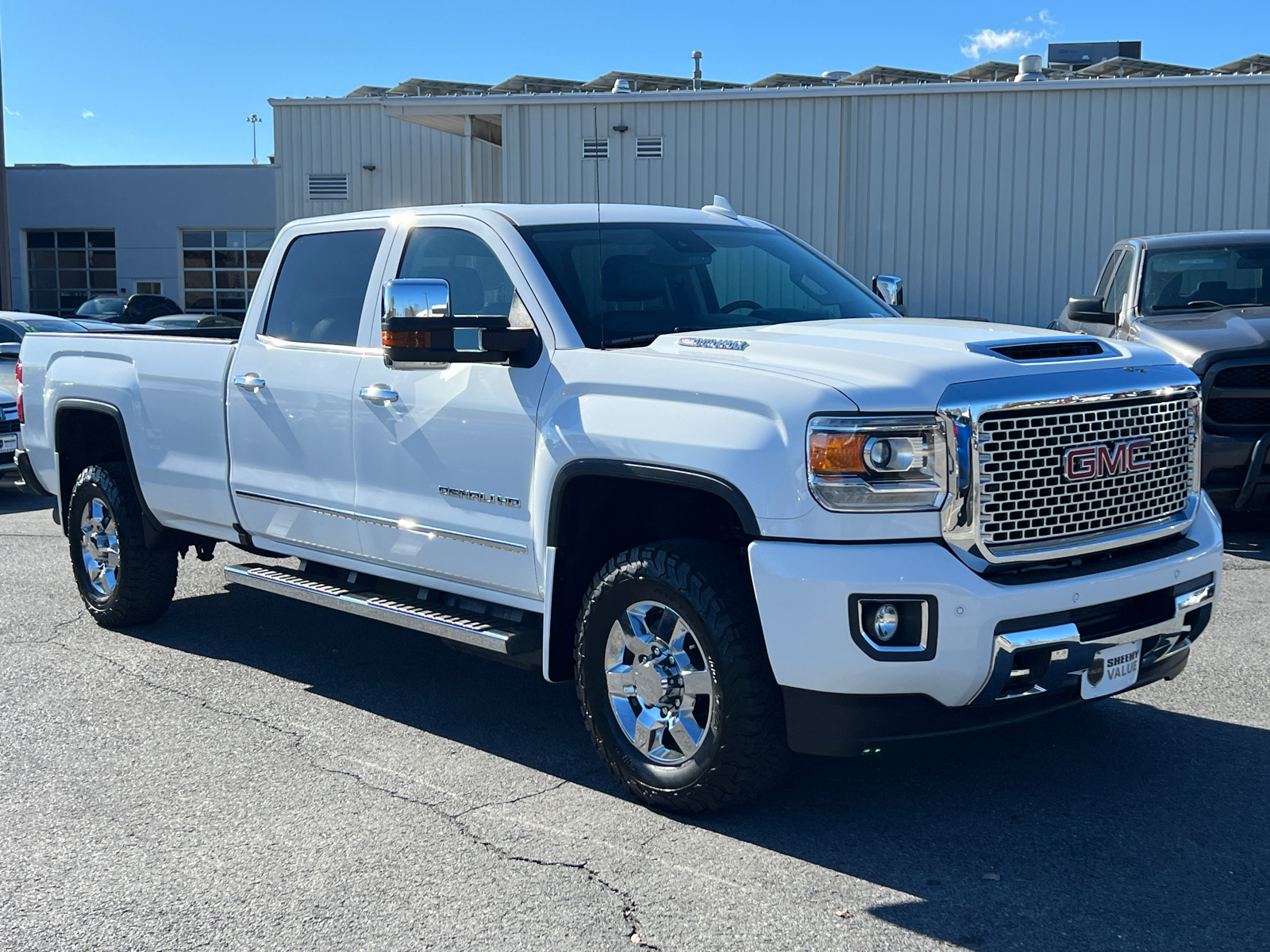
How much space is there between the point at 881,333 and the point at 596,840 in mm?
1914

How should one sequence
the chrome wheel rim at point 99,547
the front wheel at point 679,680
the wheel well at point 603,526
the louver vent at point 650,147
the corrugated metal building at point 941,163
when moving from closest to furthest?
the front wheel at point 679,680 < the wheel well at point 603,526 < the chrome wheel rim at point 99,547 < the corrugated metal building at point 941,163 < the louver vent at point 650,147

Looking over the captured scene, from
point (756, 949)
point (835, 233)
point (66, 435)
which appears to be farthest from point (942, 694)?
point (835, 233)

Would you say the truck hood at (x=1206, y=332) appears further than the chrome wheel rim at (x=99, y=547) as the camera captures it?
Yes

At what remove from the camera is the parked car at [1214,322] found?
8.32 m

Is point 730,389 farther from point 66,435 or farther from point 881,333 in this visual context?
point 66,435

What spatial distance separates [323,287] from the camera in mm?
5797

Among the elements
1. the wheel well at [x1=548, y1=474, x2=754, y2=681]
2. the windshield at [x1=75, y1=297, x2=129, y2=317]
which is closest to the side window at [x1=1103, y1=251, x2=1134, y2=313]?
the wheel well at [x1=548, y1=474, x2=754, y2=681]

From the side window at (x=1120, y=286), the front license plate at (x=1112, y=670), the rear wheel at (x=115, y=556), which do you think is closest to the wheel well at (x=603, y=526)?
the front license plate at (x=1112, y=670)

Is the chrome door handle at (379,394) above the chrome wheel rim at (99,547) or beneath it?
above

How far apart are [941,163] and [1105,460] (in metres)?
15.4

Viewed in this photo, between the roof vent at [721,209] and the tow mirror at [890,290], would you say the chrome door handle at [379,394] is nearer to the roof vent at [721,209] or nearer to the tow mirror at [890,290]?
the roof vent at [721,209]

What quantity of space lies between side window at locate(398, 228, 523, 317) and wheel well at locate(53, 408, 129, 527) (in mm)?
2694

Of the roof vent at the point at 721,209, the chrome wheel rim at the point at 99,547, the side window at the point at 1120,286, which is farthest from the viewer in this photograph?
the side window at the point at 1120,286

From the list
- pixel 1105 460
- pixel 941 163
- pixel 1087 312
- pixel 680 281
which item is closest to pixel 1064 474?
pixel 1105 460
